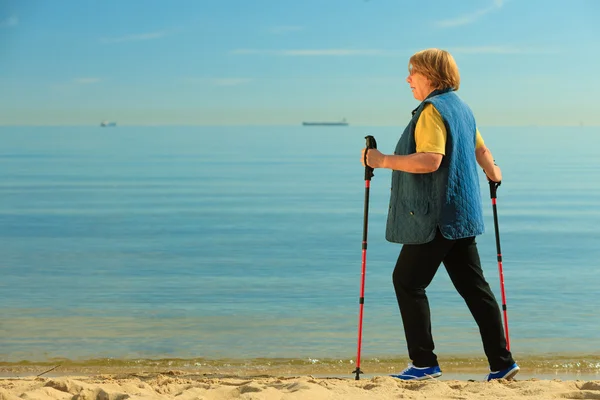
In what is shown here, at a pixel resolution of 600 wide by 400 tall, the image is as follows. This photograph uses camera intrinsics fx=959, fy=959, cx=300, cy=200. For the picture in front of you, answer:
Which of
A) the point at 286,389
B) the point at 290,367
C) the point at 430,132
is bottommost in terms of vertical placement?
the point at 290,367

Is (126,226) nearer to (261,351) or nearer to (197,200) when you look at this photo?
(197,200)

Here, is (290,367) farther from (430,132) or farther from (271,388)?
(430,132)

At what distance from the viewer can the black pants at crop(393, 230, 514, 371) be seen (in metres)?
4.39

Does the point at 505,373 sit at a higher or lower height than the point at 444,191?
lower

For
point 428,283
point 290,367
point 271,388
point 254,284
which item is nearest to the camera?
point 271,388

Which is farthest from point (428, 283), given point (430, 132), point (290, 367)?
point (290, 367)

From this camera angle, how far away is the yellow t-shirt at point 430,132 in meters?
4.23

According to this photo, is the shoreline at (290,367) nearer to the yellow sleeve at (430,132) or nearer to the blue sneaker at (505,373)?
the blue sneaker at (505,373)

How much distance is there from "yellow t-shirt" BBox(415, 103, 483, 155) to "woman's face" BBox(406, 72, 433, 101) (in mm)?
173

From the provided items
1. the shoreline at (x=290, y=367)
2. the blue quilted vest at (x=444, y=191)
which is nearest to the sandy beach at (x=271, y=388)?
the shoreline at (x=290, y=367)

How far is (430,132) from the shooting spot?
4250mm

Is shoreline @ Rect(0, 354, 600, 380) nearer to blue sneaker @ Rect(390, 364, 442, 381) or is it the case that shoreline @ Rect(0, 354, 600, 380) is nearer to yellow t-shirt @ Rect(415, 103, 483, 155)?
blue sneaker @ Rect(390, 364, 442, 381)

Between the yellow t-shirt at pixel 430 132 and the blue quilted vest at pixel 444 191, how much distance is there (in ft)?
0.10

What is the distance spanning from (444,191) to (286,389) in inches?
44.5
